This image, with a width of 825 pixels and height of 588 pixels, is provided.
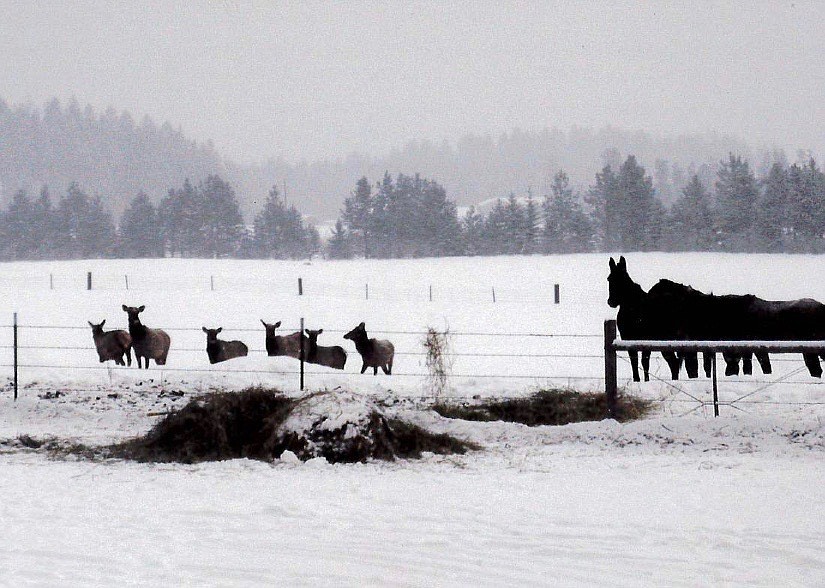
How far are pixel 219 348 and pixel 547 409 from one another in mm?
8878

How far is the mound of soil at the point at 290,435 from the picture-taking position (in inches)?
364

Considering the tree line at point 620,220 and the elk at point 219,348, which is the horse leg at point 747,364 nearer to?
the elk at point 219,348

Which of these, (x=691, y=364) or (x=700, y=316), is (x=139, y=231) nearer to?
(x=700, y=316)

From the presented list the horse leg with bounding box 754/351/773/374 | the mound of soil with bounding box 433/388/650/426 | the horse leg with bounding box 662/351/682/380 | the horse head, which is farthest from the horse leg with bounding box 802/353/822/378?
the mound of soil with bounding box 433/388/650/426

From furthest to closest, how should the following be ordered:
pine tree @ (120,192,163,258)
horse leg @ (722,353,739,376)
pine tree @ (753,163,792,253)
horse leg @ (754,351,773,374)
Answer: pine tree @ (120,192,163,258), pine tree @ (753,163,792,253), horse leg @ (754,351,773,374), horse leg @ (722,353,739,376)

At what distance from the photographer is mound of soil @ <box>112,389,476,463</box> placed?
Answer: 30.4ft

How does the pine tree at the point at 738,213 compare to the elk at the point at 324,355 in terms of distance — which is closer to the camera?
the elk at the point at 324,355

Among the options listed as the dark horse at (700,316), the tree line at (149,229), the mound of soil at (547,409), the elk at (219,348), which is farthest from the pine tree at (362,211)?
the mound of soil at (547,409)

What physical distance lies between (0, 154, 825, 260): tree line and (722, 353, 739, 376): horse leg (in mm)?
53178

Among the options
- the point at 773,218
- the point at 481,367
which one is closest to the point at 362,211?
the point at 773,218

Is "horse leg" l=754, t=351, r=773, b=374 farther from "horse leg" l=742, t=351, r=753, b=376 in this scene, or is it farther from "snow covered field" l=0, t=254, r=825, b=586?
"snow covered field" l=0, t=254, r=825, b=586

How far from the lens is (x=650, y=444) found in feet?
31.8

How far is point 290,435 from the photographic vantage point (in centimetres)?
936

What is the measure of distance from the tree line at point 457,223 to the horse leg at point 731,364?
174ft
